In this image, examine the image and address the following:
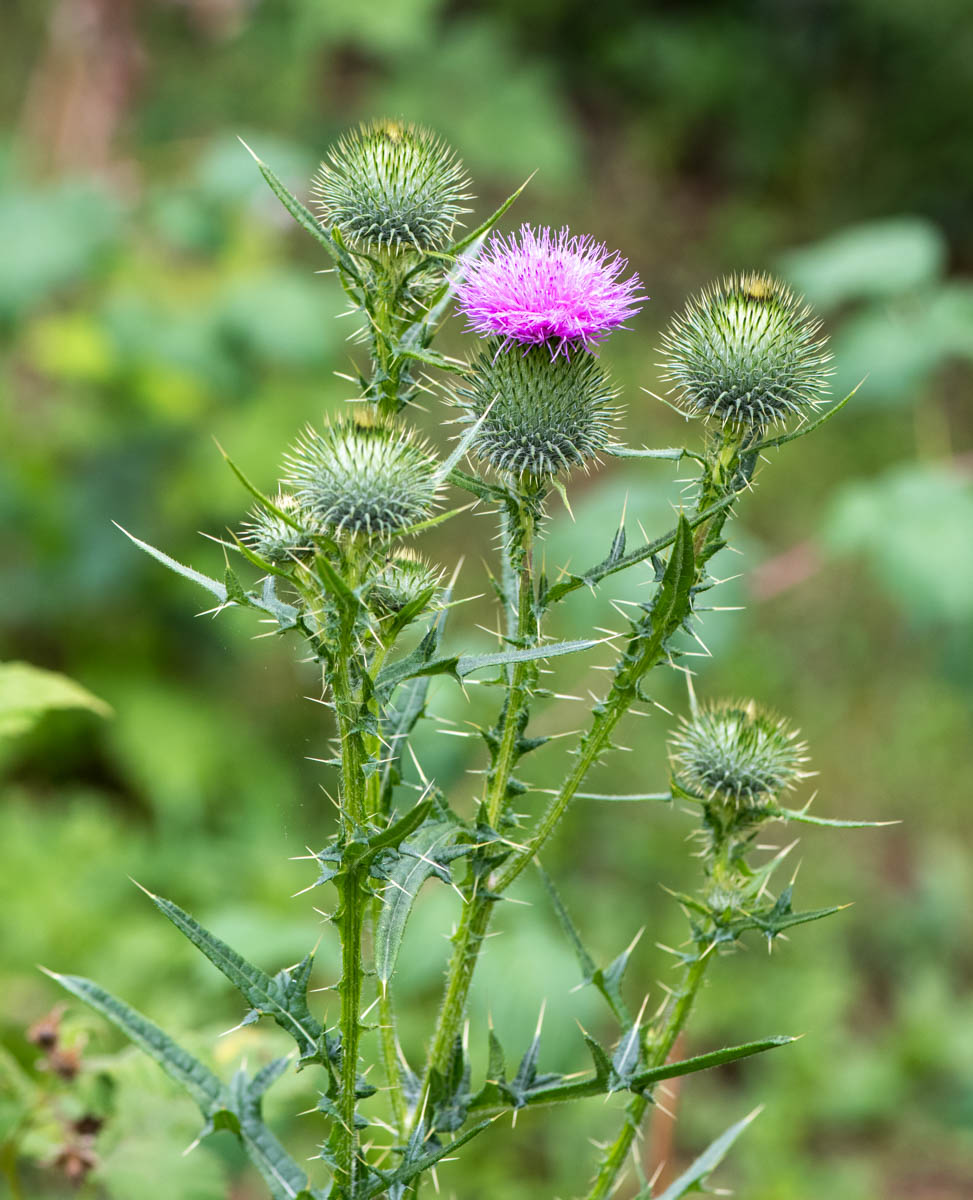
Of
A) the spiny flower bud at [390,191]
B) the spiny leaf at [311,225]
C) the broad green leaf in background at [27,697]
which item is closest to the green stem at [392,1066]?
the broad green leaf in background at [27,697]

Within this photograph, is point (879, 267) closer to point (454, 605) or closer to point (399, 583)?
point (399, 583)

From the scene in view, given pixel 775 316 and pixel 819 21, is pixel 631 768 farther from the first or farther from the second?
pixel 819 21

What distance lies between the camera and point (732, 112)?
10.1 metres

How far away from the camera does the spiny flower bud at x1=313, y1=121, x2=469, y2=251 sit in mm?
1923

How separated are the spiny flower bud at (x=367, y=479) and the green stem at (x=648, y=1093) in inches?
31.2

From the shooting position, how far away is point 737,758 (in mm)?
2020

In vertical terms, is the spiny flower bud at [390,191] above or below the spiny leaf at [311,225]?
above

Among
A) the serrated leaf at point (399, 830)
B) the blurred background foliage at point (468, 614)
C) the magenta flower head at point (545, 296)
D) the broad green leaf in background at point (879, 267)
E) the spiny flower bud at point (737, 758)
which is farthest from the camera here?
the broad green leaf in background at point (879, 267)

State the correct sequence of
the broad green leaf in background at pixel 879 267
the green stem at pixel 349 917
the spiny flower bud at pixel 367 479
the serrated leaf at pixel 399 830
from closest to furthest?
the serrated leaf at pixel 399 830 → the green stem at pixel 349 917 → the spiny flower bud at pixel 367 479 → the broad green leaf in background at pixel 879 267

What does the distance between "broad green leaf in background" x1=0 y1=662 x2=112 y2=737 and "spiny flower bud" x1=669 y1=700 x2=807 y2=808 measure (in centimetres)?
97

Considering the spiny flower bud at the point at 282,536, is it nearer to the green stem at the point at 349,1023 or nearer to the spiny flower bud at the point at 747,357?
the green stem at the point at 349,1023

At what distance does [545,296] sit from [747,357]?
0.32m

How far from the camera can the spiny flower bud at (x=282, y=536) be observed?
1715 millimetres

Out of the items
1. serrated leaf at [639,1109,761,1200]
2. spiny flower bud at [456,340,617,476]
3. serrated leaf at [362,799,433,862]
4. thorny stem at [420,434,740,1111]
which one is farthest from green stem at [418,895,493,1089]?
spiny flower bud at [456,340,617,476]
